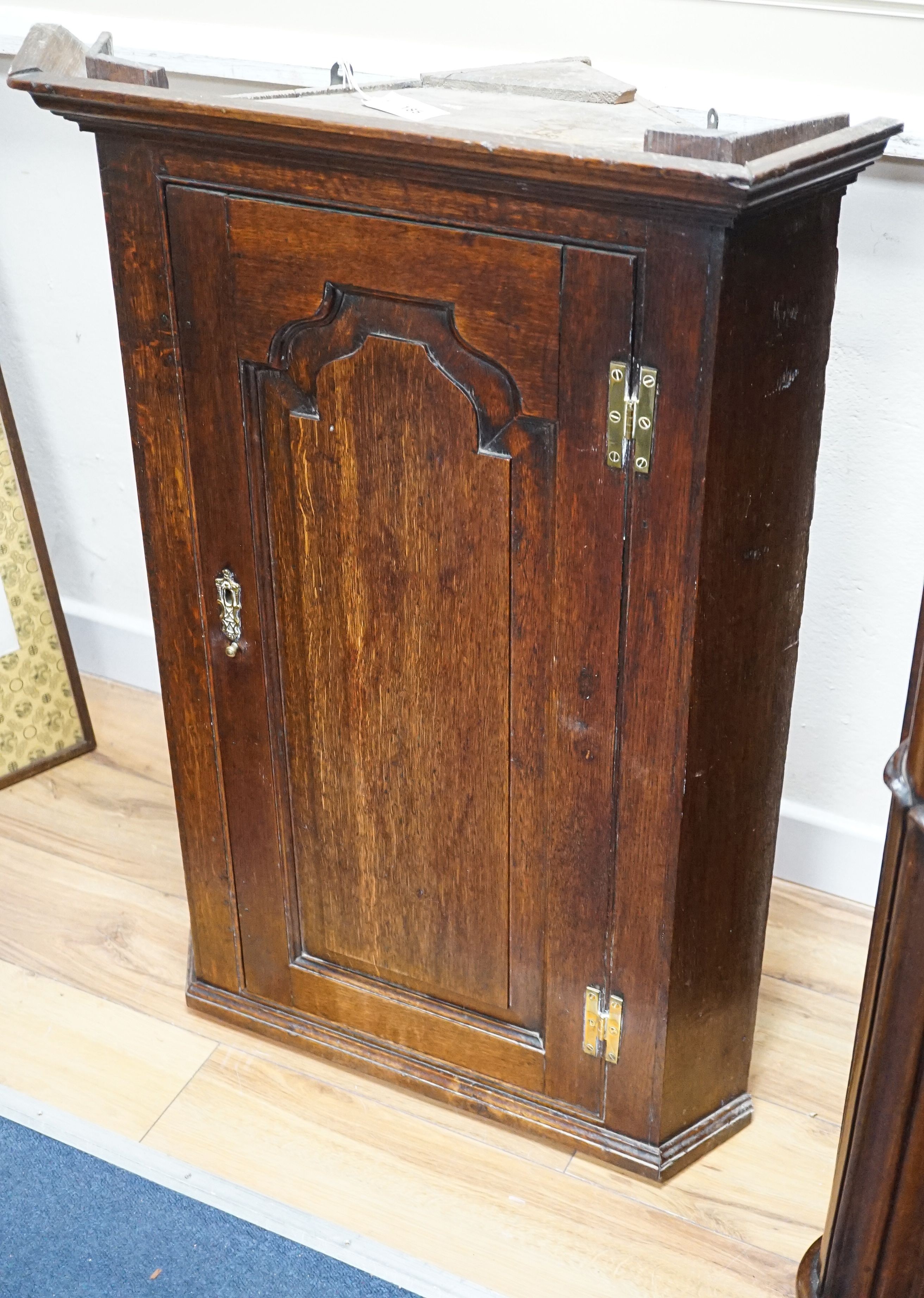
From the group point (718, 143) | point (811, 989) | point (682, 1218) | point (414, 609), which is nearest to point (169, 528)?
point (414, 609)

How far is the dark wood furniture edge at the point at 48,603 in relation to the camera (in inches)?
85.1

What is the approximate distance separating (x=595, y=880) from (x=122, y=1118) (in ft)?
2.25

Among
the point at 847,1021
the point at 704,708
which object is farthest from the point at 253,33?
the point at 847,1021

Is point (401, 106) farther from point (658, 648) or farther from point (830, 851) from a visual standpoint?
point (830, 851)

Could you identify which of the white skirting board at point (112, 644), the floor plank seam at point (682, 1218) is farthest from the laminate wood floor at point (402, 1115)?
the white skirting board at point (112, 644)

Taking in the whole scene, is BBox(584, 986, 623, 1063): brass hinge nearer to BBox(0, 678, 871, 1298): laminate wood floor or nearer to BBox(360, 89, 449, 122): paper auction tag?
BBox(0, 678, 871, 1298): laminate wood floor

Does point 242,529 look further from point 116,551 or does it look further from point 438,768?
point 116,551

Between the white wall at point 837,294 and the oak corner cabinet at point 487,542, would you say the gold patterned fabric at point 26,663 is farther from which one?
the oak corner cabinet at point 487,542

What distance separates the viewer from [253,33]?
6.08ft

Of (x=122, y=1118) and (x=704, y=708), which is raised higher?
(x=704, y=708)

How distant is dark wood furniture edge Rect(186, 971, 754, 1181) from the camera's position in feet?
5.24

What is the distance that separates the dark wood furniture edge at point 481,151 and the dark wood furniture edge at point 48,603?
0.92 metres

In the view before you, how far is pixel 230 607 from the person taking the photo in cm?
150

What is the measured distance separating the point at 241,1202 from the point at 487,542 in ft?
2.69
